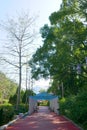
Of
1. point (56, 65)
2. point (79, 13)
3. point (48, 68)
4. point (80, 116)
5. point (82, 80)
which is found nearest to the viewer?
point (80, 116)

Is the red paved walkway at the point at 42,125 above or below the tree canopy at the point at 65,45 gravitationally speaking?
below

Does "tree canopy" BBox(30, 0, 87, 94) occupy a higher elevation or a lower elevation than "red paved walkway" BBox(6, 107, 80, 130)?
higher

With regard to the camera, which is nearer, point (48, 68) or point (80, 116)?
point (80, 116)

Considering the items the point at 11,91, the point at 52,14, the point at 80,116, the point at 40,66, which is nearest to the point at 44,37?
the point at 40,66

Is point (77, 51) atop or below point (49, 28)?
below

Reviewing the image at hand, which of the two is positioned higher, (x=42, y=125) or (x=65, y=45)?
(x=65, y=45)

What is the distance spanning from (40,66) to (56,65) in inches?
198

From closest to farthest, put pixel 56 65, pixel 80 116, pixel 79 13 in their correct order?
pixel 80 116, pixel 79 13, pixel 56 65

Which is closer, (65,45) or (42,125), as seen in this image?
(42,125)

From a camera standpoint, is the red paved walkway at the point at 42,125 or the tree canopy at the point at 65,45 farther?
the tree canopy at the point at 65,45

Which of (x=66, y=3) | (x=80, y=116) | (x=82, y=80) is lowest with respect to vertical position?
(x=80, y=116)

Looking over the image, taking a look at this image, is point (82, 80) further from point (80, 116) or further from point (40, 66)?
point (80, 116)

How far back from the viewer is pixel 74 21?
25.3 meters

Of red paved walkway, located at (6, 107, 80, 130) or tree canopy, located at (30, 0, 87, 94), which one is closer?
red paved walkway, located at (6, 107, 80, 130)
